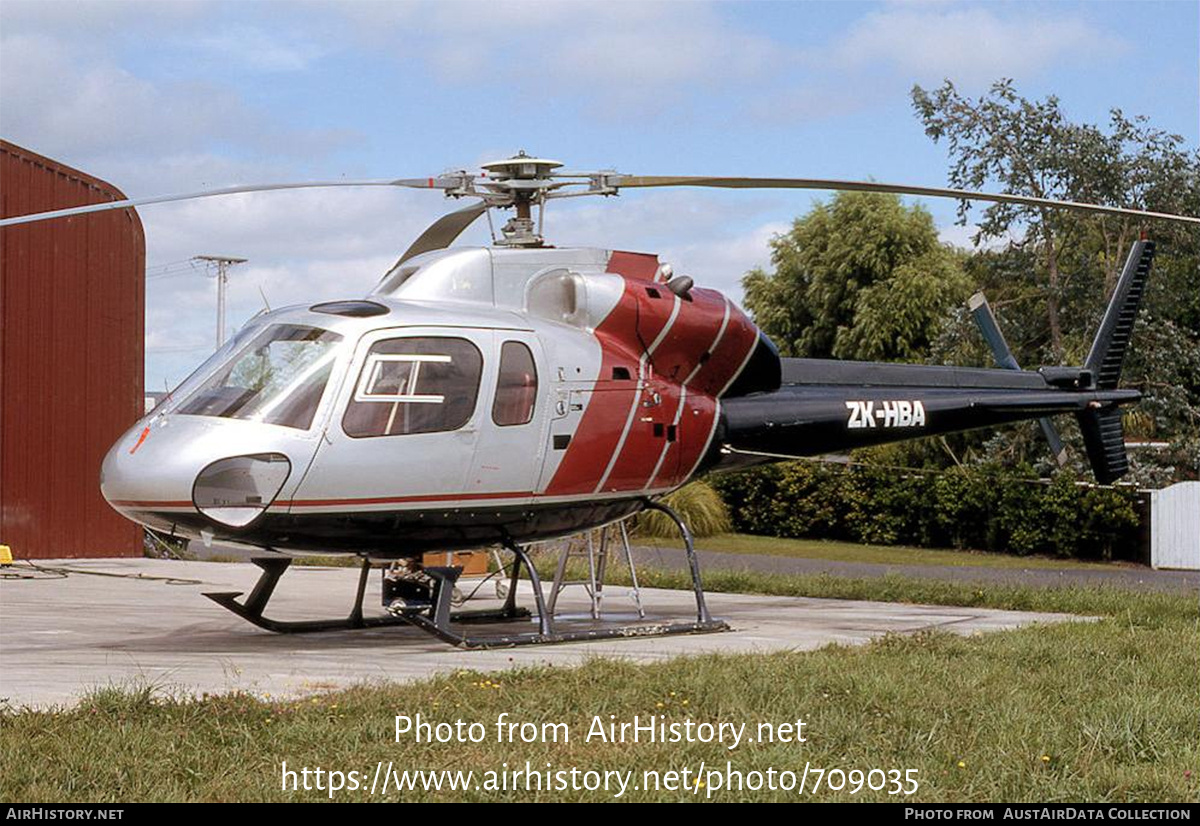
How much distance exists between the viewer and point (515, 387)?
930cm

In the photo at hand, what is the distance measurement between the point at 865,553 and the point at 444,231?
50.7 ft

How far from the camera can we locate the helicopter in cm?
844

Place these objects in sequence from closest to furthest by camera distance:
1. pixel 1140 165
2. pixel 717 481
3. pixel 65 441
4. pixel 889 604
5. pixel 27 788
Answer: pixel 27 788, pixel 889 604, pixel 65 441, pixel 1140 165, pixel 717 481

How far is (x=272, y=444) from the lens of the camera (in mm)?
8336

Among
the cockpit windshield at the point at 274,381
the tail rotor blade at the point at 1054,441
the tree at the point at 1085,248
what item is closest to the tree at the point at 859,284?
the tree at the point at 1085,248

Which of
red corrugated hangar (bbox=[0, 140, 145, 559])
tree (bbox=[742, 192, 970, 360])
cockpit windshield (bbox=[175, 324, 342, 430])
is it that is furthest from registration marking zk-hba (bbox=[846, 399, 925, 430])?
tree (bbox=[742, 192, 970, 360])

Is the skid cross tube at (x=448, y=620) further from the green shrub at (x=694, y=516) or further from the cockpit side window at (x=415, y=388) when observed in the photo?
the green shrub at (x=694, y=516)

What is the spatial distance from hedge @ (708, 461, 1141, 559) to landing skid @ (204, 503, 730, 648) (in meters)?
11.4

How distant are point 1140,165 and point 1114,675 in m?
19.6

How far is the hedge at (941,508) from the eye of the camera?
2300 cm

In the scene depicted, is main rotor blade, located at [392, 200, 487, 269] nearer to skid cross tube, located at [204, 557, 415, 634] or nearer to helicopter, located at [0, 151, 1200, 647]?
helicopter, located at [0, 151, 1200, 647]

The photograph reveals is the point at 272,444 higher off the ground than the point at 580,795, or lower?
higher

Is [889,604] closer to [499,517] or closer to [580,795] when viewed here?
[499,517]
